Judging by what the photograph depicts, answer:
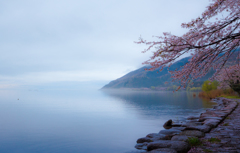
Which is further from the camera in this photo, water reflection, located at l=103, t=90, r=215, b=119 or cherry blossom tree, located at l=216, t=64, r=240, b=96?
water reflection, located at l=103, t=90, r=215, b=119

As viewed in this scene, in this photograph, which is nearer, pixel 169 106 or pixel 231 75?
pixel 231 75

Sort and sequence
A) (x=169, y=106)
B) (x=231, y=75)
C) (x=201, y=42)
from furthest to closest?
(x=169, y=106) < (x=231, y=75) < (x=201, y=42)

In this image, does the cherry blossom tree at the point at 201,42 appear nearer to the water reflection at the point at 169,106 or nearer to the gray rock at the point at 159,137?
the gray rock at the point at 159,137

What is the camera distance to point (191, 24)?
7824 millimetres

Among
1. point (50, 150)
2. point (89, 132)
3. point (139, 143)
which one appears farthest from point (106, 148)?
point (89, 132)

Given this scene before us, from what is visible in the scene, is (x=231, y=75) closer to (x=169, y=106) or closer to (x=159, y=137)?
(x=159, y=137)

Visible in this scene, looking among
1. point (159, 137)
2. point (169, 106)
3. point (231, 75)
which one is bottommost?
point (169, 106)

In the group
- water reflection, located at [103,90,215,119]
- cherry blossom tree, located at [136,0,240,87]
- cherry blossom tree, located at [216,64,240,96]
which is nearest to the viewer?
cherry blossom tree, located at [136,0,240,87]

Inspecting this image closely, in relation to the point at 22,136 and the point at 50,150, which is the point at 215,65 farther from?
the point at 22,136

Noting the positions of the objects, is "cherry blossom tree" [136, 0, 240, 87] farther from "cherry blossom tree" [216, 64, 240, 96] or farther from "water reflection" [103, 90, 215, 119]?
"water reflection" [103, 90, 215, 119]

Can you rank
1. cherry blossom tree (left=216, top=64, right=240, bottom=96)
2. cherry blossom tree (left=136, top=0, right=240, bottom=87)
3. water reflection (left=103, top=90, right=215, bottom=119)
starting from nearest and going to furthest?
cherry blossom tree (left=136, top=0, right=240, bottom=87)
cherry blossom tree (left=216, top=64, right=240, bottom=96)
water reflection (left=103, top=90, right=215, bottom=119)

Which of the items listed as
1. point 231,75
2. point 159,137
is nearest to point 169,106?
point 231,75

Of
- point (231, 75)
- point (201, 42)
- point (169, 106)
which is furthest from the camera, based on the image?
point (169, 106)

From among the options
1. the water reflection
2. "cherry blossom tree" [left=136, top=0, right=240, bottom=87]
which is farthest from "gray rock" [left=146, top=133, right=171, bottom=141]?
the water reflection
